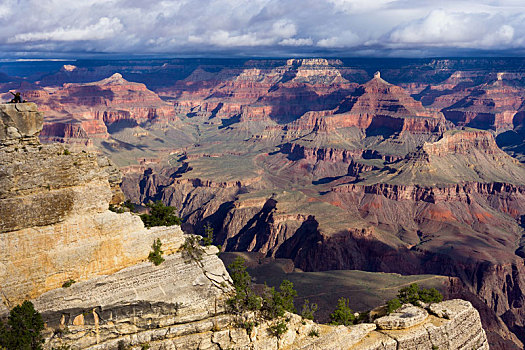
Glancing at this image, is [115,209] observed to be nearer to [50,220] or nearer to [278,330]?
[50,220]

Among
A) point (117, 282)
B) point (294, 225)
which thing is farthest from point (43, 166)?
point (294, 225)

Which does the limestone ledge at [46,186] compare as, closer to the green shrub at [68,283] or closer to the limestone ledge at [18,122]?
the limestone ledge at [18,122]

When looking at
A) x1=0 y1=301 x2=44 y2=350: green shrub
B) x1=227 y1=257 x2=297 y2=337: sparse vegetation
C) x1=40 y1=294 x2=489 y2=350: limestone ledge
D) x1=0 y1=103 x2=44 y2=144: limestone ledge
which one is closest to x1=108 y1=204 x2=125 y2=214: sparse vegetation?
x1=40 y1=294 x2=489 y2=350: limestone ledge

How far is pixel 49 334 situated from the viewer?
28938 mm

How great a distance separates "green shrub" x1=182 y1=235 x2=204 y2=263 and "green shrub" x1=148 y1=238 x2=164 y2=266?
2.12m

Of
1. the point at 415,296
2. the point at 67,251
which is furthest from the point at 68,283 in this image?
the point at 415,296

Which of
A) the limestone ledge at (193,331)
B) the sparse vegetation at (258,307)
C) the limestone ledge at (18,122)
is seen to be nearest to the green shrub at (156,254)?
the limestone ledge at (193,331)

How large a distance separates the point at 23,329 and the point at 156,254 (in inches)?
387

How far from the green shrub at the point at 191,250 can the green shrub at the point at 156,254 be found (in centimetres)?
212

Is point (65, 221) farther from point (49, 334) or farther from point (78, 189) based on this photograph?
point (49, 334)

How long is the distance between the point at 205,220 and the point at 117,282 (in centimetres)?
13313

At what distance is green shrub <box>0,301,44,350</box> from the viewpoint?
27500 mm

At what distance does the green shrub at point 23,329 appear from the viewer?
27.5 m

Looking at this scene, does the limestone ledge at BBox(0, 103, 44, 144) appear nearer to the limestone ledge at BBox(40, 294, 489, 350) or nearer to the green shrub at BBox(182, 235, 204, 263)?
the limestone ledge at BBox(40, 294, 489, 350)
